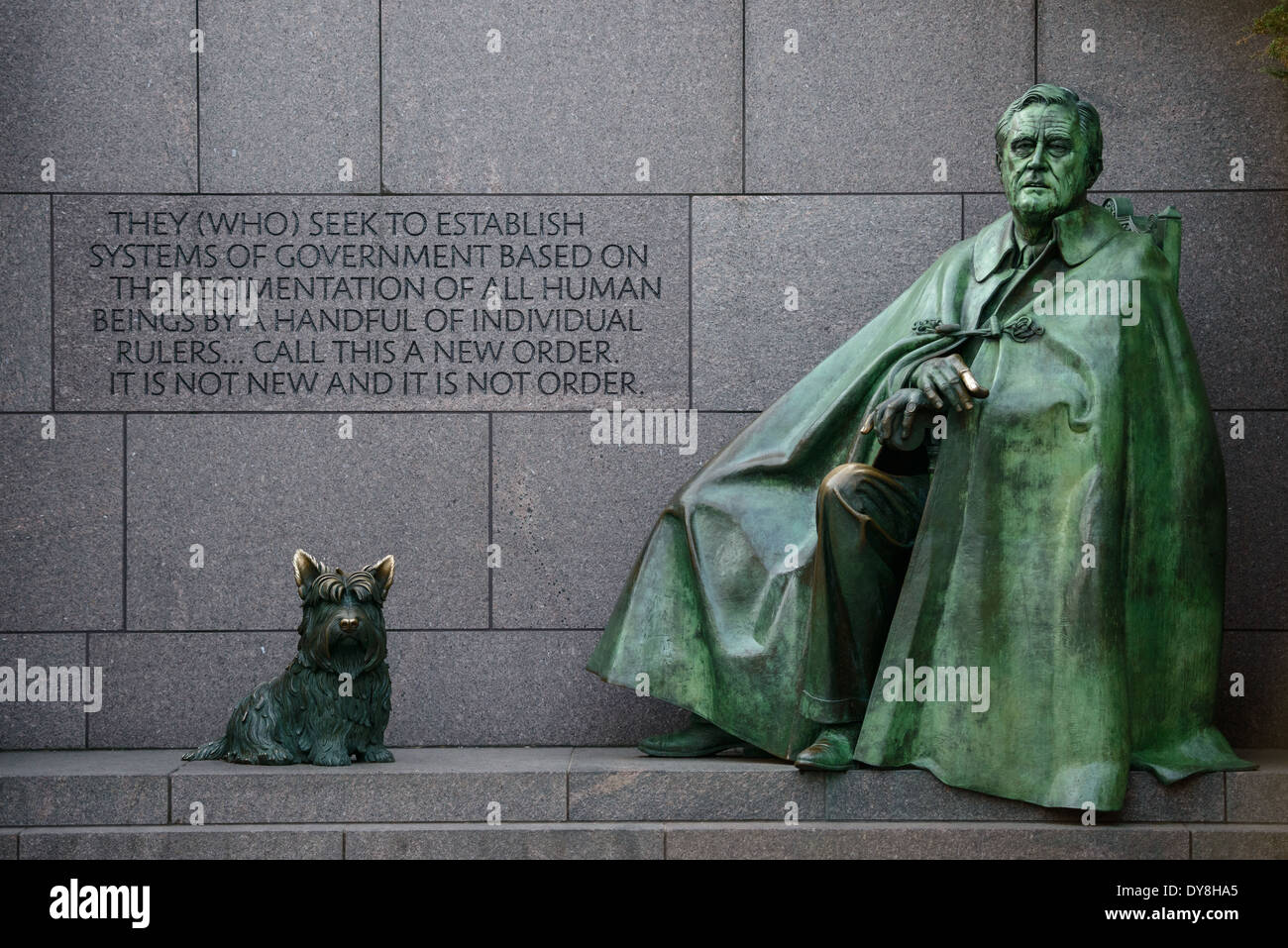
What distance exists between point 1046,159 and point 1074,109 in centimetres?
27

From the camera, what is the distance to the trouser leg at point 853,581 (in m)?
7.12

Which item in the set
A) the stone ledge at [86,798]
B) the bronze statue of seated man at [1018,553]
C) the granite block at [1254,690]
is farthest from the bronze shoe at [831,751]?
the stone ledge at [86,798]

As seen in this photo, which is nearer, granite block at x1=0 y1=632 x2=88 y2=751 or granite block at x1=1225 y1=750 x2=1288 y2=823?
granite block at x1=1225 y1=750 x2=1288 y2=823

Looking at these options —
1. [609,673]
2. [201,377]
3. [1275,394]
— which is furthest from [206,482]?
[1275,394]

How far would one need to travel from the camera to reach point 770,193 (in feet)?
29.3

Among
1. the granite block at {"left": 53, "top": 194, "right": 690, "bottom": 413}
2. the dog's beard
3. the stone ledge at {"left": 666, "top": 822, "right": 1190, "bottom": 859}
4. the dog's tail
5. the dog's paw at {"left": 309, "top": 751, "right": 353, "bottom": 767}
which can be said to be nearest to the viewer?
the stone ledge at {"left": 666, "top": 822, "right": 1190, "bottom": 859}

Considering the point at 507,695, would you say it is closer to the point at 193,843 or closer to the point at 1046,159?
the point at 193,843

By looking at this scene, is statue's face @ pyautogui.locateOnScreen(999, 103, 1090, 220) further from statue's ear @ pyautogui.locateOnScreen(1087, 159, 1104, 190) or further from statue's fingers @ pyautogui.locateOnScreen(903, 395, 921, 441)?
statue's fingers @ pyautogui.locateOnScreen(903, 395, 921, 441)

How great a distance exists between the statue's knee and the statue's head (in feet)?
4.37

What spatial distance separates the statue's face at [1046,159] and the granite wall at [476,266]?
1582mm

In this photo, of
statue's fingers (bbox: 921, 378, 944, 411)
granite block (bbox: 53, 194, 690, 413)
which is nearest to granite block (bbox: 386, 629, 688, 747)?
granite block (bbox: 53, 194, 690, 413)

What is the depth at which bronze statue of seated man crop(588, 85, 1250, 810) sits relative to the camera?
6918 millimetres

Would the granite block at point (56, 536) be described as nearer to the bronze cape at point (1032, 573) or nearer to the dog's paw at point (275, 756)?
the dog's paw at point (275, 756)

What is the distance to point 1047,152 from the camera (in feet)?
23.8
